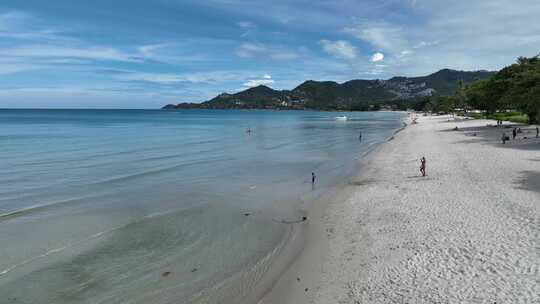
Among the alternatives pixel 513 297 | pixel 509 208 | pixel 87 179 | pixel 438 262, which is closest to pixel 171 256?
pixel 438 262

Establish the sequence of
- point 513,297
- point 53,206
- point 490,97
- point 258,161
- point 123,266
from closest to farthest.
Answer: point 513,297
point 123,266
point 53,206
point 258,161
point 490,97

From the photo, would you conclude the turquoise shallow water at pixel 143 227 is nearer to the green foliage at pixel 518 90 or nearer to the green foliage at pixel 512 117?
the green foliage at pixel 518 90

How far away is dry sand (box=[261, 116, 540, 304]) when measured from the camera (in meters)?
7.51

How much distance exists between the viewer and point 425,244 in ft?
32.4

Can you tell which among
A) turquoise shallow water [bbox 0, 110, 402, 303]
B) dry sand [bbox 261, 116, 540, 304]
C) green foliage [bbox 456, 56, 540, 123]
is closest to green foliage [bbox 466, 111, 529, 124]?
green foliage [bbox 456, 56, 540, 123]

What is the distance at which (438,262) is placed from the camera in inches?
342

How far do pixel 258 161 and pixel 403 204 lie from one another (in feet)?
55.9

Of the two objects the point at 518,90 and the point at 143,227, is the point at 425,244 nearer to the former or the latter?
the point at 143,227

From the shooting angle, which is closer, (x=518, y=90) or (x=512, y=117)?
(x=518, y=90)

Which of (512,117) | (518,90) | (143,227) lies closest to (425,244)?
(143,227)

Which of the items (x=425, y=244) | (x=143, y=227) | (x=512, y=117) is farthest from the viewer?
(x=512, y=117)

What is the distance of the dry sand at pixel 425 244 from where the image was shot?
24.6ft

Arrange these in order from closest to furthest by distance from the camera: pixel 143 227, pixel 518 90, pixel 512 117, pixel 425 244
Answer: pixel 425 244 < pixel 143 227 < pixel 518 90 < pixel 512 117

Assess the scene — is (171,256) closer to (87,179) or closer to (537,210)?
(537,210)
